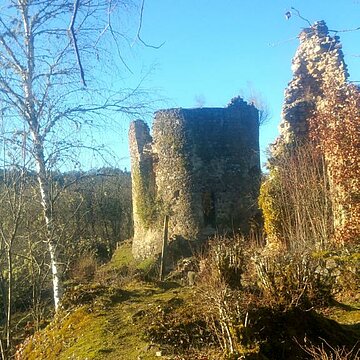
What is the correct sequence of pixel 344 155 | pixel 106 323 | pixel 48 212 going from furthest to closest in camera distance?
1. pixel 344 155
2. pixel 48 212
3. pixel 106 323

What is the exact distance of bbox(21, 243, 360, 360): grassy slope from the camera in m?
5.74

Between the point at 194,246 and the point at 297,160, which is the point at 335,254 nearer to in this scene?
the point at 297,160

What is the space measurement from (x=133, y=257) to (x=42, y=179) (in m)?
12.4

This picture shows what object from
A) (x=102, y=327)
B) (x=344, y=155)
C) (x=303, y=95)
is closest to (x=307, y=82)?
(x=303, y=95)

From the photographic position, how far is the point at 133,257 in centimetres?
2069

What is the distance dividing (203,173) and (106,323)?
490 inches

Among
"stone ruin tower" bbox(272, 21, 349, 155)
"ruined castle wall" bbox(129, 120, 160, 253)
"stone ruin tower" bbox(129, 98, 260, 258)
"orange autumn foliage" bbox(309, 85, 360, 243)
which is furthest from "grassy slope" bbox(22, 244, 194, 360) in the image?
"ruined castle wall" bbox(129, 120, 160, 253)

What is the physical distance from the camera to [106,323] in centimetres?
654

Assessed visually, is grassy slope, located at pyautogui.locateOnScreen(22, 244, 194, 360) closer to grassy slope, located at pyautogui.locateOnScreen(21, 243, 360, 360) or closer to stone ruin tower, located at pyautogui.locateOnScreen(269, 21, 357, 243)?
grassy slope, located at pyautogui.locateOnScreen(21, 243, 360, 360)

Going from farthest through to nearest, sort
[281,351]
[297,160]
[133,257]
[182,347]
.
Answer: [133,257] < [297,160] < [182,347] < [281,351]

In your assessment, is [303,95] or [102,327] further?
[303,95]

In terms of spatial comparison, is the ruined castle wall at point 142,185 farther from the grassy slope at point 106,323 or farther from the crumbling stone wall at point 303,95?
the grassy slope at point 106,323

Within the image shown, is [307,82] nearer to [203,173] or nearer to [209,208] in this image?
[203,173]

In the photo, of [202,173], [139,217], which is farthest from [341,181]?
[139,217]
